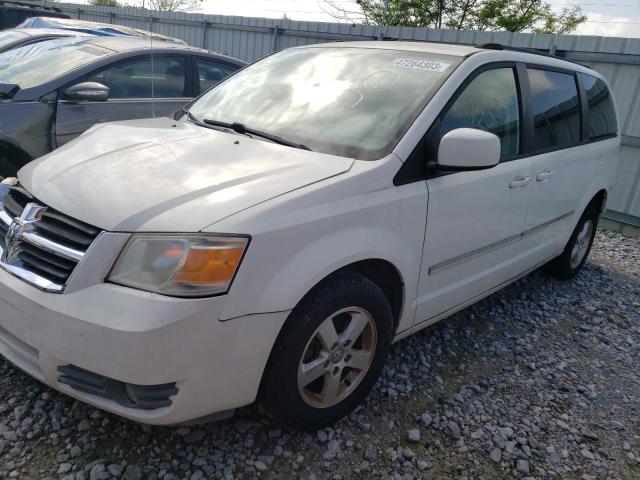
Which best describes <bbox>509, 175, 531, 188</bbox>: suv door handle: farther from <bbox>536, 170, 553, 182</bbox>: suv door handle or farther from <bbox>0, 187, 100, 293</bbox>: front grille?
<bbox>0, 187, 100, 293</bbox>: front grille

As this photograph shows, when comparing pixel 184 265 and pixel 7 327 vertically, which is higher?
pixel 184 265

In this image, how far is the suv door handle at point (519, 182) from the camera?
322cm

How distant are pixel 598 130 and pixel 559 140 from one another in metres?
0.88

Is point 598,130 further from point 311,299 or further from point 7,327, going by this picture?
point 7,327

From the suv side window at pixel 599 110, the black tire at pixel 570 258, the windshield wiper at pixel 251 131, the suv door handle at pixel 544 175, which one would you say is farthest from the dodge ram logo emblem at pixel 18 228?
the black tire at pixel 570 258

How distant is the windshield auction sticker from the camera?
115 inches

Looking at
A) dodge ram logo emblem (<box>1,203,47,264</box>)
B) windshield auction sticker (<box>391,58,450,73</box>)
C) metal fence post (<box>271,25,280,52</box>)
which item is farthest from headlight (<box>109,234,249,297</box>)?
metal fence post (<box>271,25,280,52</box>)

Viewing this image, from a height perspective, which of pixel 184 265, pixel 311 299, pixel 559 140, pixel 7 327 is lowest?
pixel 7 327

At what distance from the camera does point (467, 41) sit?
842cm

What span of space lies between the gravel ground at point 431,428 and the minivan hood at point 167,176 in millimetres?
957

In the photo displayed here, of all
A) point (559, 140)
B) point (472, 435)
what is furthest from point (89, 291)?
point (559, 140)

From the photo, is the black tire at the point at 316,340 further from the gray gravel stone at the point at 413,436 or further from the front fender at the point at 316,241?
the gray gravel stone at the point at 413,436

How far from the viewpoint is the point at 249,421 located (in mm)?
2504

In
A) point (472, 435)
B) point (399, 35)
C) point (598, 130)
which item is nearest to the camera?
point (472, 435)
